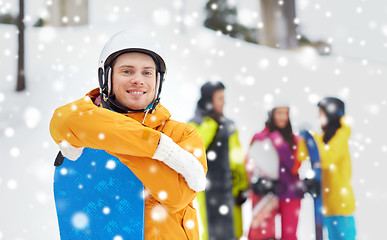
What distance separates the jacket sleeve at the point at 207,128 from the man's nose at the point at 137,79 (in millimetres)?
2302

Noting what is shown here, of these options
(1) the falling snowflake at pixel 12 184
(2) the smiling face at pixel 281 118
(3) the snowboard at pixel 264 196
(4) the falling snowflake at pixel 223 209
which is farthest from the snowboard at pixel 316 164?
(1) the falling snowflake at pixel 12 184

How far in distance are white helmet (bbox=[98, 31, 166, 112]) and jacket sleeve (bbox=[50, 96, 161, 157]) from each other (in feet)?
0.93

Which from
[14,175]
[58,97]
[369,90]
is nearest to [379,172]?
[369,90]

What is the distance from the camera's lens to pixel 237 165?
4332 millimetres

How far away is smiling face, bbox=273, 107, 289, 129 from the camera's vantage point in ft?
14.6

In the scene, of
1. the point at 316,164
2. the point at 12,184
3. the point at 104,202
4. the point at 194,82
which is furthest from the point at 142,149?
the point at 194,82

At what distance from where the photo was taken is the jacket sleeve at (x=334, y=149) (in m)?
4.38

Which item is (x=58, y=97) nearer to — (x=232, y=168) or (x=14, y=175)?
(x=14, y=175)

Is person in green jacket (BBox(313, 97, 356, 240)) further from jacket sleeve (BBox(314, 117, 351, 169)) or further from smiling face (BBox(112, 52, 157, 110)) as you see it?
smiling face (BBox(112, 52, 157, 110))

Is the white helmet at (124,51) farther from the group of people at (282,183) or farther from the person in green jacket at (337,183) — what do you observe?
the person in green jacket at (337,183)

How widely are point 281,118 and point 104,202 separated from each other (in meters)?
3.15

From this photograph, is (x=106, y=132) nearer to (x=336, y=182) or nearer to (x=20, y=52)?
(x=336, y=182)

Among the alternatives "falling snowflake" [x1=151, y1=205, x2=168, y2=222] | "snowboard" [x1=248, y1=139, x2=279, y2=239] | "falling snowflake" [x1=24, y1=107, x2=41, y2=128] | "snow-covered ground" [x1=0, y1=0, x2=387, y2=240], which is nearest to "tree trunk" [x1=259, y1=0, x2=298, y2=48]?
"snow-covered ground" [x1=0, y1=0, x2=387, y2=240]

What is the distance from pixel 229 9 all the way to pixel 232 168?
35.7ft
